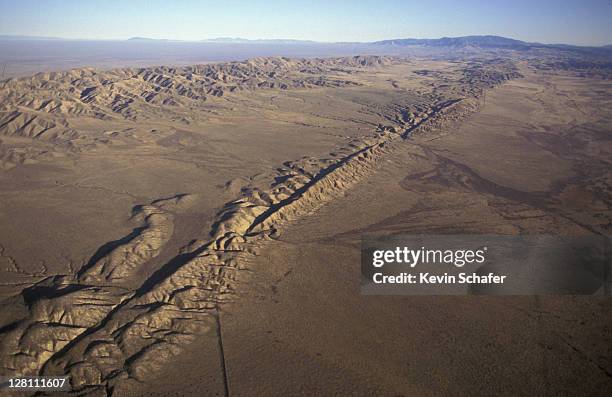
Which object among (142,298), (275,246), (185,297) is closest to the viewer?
(142,298)

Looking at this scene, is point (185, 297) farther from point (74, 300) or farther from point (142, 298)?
point (74, 300)

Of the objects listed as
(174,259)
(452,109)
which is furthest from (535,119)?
(174,259)

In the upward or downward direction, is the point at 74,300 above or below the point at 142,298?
above

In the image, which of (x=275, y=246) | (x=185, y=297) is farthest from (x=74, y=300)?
(x=275, y=246)

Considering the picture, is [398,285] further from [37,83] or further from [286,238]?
[37,83]

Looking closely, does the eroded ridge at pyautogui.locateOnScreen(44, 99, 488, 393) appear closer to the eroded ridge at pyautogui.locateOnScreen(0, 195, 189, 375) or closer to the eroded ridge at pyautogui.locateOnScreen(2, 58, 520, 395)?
the eroded ridge at pyautogui.locateOnScreen(2, 58, 520, 395)

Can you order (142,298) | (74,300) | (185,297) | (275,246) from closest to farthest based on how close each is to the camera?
(74,300) → (142,298) → (185,297) → (275,246)
